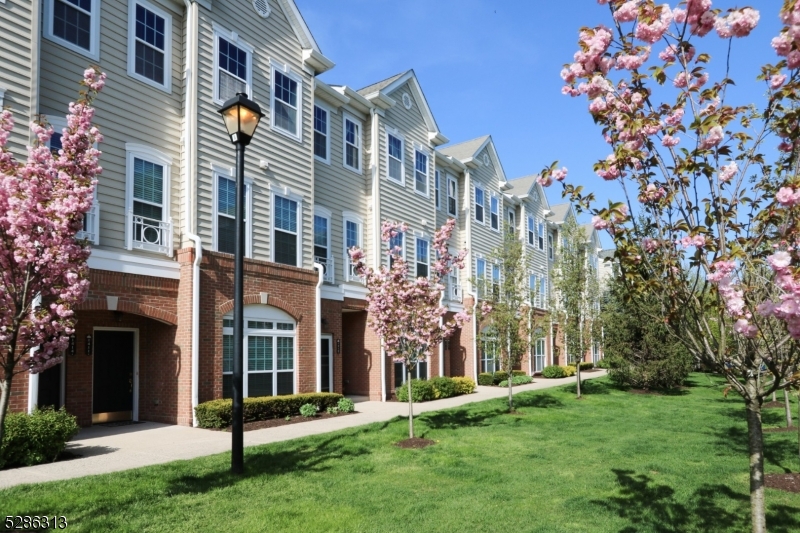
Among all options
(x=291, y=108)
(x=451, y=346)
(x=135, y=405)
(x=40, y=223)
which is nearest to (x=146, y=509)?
(x=40, y=223)

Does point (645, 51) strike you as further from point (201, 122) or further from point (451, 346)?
point (451, 346)

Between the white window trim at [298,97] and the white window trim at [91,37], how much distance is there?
4740mm

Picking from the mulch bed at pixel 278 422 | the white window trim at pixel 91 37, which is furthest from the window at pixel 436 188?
the white window trim at pixel 91 37

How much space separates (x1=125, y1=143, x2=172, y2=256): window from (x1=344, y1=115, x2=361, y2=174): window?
7.24 metres

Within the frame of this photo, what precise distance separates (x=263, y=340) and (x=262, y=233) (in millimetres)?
2800

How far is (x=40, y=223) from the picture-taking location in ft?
17.1

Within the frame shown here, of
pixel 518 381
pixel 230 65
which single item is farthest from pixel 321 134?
pixel 518 381

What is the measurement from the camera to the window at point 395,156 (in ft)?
69.3

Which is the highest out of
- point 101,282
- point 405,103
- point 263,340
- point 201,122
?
point 405,103

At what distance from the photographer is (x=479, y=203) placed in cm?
2850

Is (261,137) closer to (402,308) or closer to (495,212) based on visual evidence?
(402,308)

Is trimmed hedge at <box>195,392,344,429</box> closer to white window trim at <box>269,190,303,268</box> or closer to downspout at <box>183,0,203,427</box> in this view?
downspout at <box>183,0,203,427</box>

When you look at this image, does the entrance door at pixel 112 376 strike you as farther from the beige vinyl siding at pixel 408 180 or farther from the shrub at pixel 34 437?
the beige vinyl siding at pixel 408 180

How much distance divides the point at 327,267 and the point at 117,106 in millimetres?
7678
